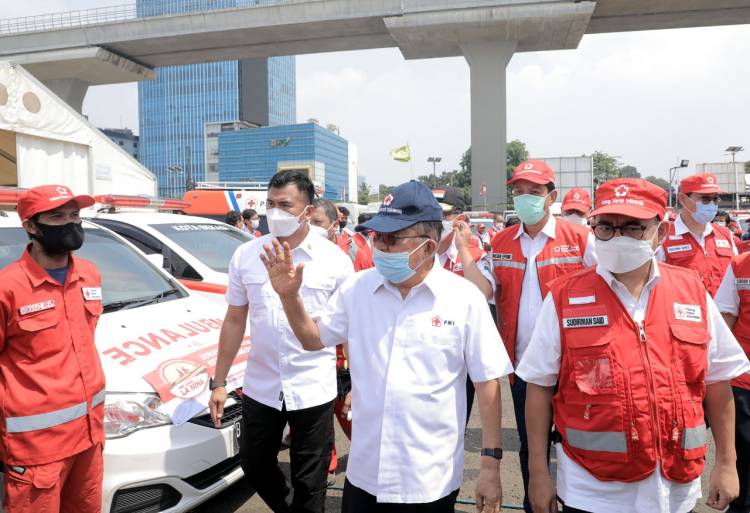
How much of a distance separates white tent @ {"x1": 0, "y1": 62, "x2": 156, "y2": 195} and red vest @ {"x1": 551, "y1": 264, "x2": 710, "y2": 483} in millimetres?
9063

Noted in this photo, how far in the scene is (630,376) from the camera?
1.76 meters

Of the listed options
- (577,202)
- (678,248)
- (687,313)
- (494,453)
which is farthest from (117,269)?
(577,202)

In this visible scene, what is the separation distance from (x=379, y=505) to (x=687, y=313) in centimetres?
126

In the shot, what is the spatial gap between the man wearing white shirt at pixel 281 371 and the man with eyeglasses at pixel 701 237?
3.11 metres

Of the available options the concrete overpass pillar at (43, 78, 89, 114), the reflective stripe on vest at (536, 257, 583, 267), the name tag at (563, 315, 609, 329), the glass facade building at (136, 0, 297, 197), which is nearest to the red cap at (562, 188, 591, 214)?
the reflective stripe on vest at (536, 257, 583, 267)

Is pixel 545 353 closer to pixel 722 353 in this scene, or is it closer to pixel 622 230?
pixel 622 230

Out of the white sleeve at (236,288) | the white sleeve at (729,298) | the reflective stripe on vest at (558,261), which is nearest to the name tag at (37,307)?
the white sleeve at (236,288)

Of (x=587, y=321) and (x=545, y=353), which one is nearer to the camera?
(x=587, y=321)

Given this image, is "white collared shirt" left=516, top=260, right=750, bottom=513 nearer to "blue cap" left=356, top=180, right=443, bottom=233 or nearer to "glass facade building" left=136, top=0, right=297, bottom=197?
"blue cap" left=356, top=180, right=443, bottom=233

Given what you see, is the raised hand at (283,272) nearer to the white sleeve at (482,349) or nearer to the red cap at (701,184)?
the white sleeve at (482,349)

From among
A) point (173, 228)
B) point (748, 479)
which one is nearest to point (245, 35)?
point (173, 228)

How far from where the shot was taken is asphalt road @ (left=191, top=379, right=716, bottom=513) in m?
3.44

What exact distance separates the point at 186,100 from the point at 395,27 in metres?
84.9

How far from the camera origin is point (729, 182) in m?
33.5
